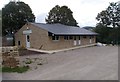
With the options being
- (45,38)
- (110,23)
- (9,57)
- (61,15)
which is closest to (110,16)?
(110,23)

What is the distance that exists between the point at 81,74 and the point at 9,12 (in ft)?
86.0

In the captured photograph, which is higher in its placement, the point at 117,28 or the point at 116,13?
the point at 116,13

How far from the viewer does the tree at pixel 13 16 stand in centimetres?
3456

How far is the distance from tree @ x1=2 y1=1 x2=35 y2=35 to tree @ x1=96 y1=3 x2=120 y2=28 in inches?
645

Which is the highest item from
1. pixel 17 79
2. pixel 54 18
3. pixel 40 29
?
pixel 54 18

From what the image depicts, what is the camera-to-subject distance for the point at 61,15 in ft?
160

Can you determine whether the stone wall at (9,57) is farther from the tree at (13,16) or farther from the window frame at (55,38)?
the tree at (13,16)

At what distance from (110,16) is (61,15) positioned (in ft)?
36.1

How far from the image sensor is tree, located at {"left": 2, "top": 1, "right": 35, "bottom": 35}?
34.6m

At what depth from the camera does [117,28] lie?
42.1 meters

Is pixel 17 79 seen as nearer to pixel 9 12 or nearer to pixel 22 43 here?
pixel 22 43

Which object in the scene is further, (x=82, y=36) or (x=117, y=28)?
(x=117, y=28)

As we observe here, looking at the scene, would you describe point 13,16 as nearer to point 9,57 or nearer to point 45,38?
point 45,38

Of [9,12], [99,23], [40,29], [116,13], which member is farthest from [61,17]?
[40,29]
